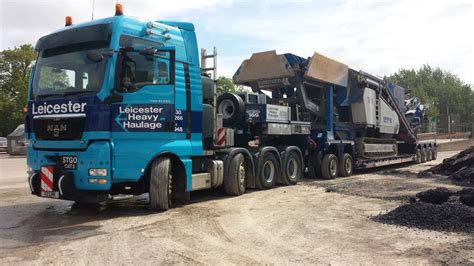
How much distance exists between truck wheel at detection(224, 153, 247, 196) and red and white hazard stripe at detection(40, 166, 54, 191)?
4.05 meters

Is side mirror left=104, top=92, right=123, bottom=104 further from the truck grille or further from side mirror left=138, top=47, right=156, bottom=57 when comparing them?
side mirror left=138, top=47, right=156, bottom=57

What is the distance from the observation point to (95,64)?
7441 millimetres

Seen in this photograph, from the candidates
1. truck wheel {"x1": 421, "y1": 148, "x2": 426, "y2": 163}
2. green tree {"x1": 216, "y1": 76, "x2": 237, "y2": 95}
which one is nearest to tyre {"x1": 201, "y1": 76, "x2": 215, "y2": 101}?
green tree {"x1": 216, "y1": 76, "x2": 237, "y2": 95}

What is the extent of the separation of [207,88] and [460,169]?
9950 mm

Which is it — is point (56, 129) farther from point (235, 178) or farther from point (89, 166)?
point (235, 178)

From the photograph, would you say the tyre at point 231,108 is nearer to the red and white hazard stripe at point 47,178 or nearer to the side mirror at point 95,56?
the side mirror at point 95,56

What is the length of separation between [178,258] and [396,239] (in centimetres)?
308

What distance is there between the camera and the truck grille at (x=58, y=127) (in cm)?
733

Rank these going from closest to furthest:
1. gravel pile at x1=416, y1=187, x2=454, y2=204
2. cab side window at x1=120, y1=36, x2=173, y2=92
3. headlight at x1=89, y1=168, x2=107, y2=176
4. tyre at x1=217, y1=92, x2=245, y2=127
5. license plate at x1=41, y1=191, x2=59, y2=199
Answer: headlight at x1=89, y1=168, x2=107, y2=176, license plate at x1=41, y1=191, x2=59, y2=199, cab side window at x1=120, y1=36, x2=173, y2=92, gravel pile at x1=416, y1=187, x2=454, y2=204, tyre at x1=217, y1=92, x2=245, y2=127

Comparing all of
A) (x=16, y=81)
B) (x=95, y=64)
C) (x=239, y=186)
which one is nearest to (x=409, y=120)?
(x=239, y=186)

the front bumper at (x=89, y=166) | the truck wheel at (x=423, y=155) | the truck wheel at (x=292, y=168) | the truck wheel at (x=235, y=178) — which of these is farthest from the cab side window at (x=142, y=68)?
the truck wheel at (x=423, y=155)

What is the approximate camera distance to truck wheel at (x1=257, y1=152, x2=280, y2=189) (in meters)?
11.2

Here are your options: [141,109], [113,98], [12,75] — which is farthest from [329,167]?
[12,75]

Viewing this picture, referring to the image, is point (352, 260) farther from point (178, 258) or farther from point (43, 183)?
point (43, 183)
